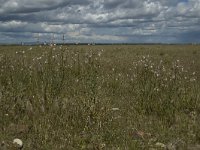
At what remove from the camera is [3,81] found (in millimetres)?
10789

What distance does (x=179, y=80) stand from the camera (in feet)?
39.0

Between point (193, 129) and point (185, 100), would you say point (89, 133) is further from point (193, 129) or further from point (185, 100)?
point (185, 100)

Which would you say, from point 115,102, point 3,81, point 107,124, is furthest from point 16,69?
point 107,124

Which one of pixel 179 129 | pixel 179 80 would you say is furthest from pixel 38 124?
pixel 179 80

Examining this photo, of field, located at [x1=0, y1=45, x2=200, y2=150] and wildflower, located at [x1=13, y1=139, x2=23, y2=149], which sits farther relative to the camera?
field, located at [x1=0, y1=45, x2=200, y2=150]

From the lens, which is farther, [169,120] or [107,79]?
[107,79]

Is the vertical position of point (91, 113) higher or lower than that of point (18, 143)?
higher

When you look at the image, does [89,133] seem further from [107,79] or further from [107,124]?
[107,79]

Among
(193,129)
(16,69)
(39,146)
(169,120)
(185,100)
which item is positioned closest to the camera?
(39,146)

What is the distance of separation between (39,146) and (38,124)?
94 cm

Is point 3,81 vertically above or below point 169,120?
above

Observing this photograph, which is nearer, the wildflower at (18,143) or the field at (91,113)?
the wildflower at (18,143)

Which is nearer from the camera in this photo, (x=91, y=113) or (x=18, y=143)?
(x=18, y=143)

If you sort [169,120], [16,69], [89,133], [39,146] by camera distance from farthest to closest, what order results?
[16,69] < [169,120] < [89,133] < [39,146]
